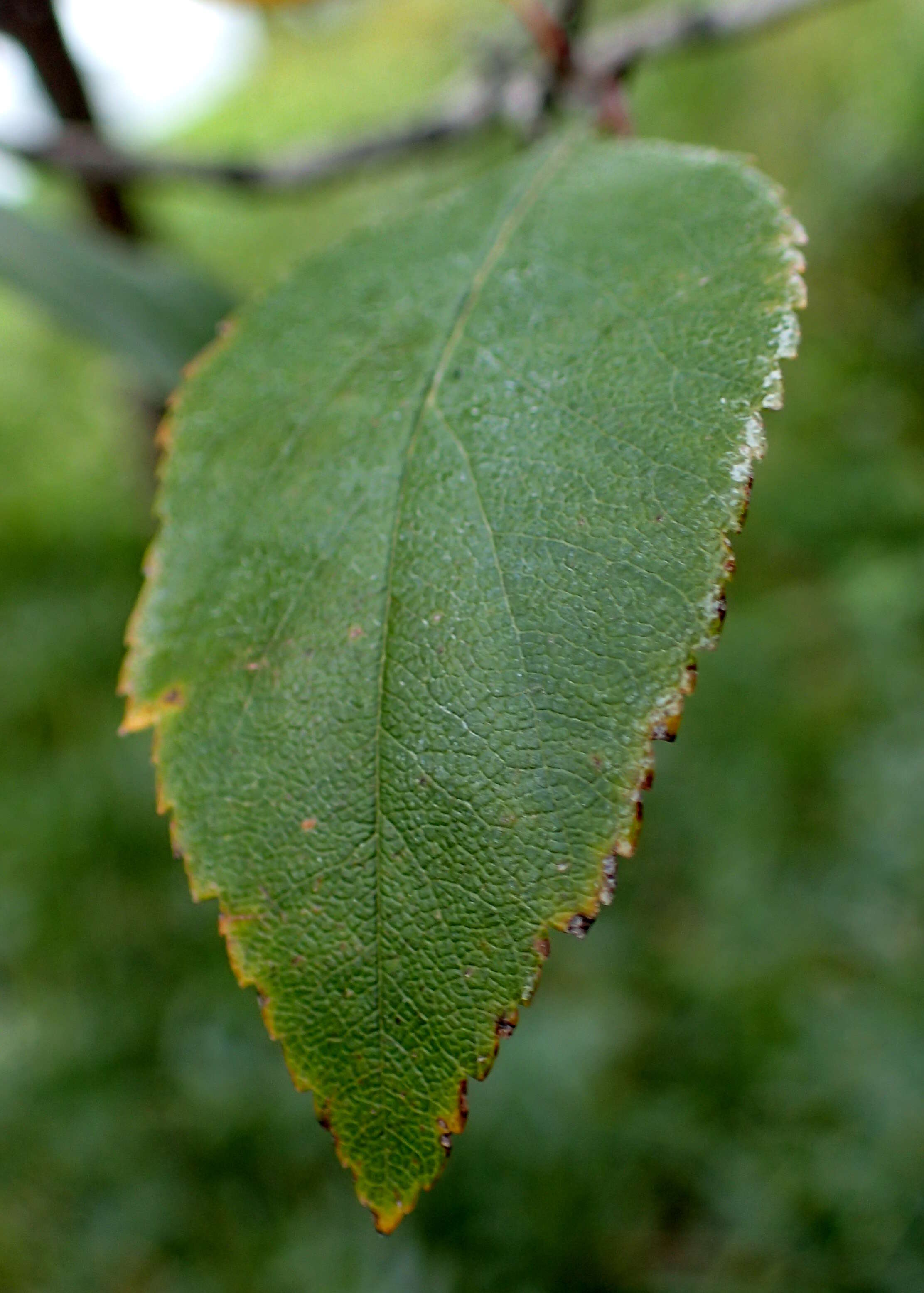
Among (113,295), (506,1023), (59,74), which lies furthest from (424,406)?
(59,74)

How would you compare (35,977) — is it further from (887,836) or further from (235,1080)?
(887,836)

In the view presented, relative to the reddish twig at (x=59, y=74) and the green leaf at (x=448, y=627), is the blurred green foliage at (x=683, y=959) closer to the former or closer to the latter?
the reddish twig at (x=59, y=74)

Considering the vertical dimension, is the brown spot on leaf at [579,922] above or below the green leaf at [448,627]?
below

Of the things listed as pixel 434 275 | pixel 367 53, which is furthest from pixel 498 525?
pixel 367 53

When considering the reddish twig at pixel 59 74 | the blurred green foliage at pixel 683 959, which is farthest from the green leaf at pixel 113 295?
the reddish twig at pixel 59 74

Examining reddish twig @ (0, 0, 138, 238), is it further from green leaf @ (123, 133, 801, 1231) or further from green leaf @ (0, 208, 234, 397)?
green leaf @ (123, 133, 801, 1231)

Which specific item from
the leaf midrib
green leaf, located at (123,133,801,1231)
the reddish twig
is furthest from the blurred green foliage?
green leaf, located at (123,133,801,1231)
